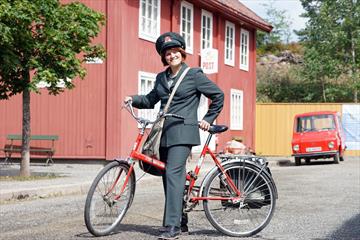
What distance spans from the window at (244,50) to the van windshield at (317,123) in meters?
5.46

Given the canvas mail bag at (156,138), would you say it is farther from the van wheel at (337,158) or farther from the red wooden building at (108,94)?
the van wheel at (337,158)

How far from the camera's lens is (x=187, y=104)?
699 centimetres

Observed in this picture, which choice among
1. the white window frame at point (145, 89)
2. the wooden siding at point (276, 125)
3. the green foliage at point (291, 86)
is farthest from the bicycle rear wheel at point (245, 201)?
the green foliage at point (291, 86)

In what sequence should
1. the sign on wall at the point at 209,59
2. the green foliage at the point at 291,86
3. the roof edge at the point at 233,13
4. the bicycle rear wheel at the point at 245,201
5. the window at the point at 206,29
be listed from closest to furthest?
the bicycle rear wheel at the point at 245,201
the sign on wall at the point at 209,59
the roof edge at the point at 233,13
the window at the point at 206,29
the green foliage at the point at 291,86

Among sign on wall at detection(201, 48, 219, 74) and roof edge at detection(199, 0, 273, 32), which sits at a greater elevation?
roof edge at detection(199, 0, 273, 32)

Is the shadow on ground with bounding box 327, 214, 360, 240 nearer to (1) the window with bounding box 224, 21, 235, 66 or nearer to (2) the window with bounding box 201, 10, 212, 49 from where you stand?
(2) the window with bounding box 201, 10, 212, 49

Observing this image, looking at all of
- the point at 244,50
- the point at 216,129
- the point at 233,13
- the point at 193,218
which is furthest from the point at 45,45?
the point at 244,50

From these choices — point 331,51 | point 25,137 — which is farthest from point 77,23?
point 331,51

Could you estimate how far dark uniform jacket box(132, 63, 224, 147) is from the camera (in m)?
6.91

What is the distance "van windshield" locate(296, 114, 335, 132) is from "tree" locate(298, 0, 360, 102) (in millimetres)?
19192

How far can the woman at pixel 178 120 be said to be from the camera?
22.4ft

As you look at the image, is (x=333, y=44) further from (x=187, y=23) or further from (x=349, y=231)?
(x=349, y=231)

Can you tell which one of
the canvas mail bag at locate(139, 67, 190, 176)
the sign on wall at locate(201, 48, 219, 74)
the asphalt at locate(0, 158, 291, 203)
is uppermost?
the sign on wall at locate(201, 48, 219, 74)

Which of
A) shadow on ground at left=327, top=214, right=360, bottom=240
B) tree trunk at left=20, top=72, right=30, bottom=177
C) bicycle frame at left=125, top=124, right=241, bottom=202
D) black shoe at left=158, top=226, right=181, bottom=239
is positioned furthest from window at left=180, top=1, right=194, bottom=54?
black shoe at left=158, top=226, right=181, bottom=239
